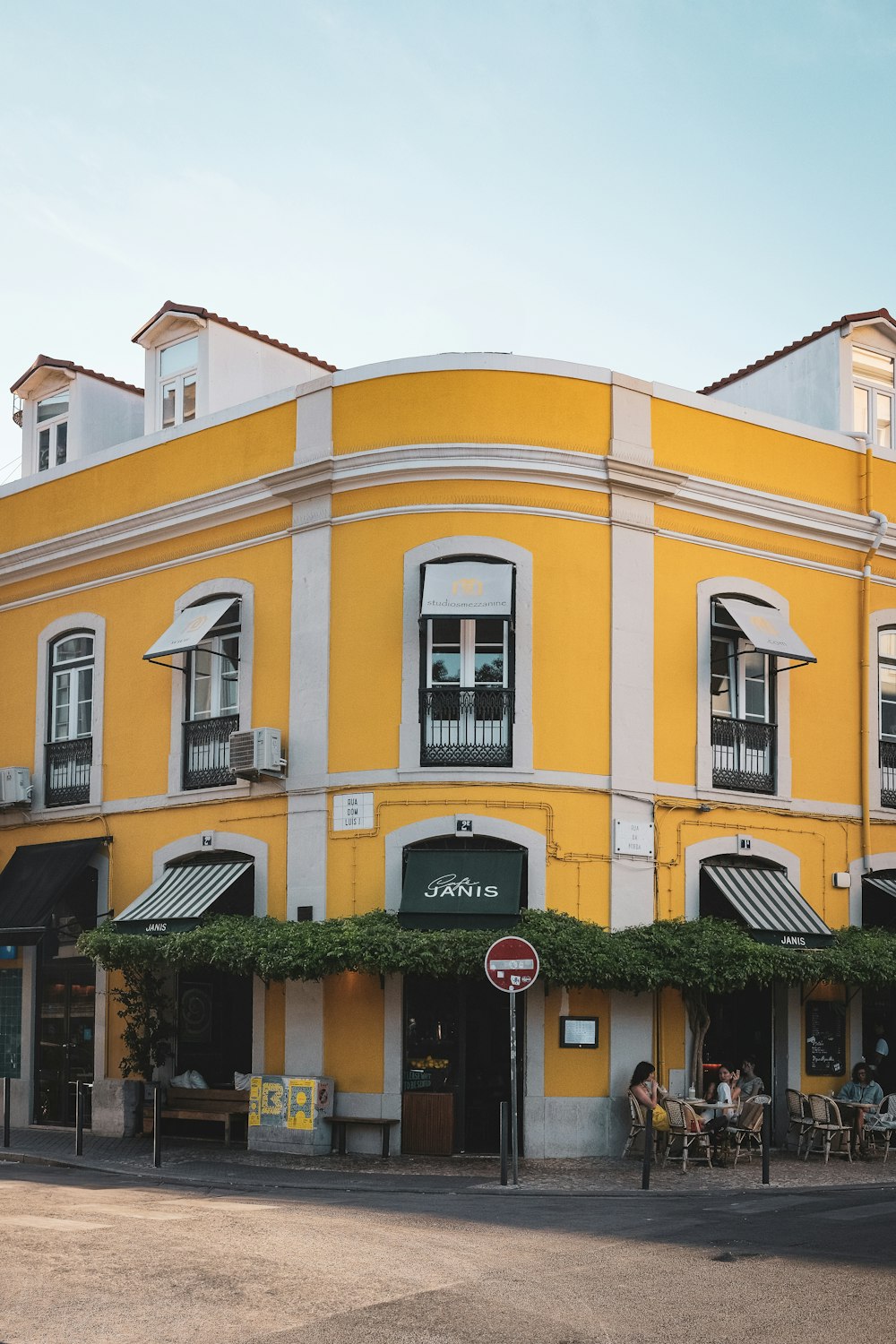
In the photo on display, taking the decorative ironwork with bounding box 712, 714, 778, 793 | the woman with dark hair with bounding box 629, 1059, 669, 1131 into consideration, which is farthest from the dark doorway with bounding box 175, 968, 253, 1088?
the decorative ironwork with bounding box 712, 714, 778, 793

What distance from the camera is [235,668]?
74.6 feet

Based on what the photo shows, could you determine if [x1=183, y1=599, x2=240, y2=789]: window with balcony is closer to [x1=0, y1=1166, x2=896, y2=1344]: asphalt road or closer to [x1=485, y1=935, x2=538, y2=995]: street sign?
[x1=485, y1=935, x2=538, y2=995]: street sign

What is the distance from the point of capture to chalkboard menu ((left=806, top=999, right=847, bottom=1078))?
22.1m

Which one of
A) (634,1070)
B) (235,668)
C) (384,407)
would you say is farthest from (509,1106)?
(384,407)

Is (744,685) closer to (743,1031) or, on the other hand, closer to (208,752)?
(743,1031)

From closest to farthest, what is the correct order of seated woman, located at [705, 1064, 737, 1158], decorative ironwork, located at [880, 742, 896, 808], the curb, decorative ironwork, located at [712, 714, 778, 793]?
the curb, seated woman, located at [705, 1064, 737, 1158], decorative ironwork, located at [712, 714, 778, 793], decorative ironwork, located at [880, 742, 896, 808]

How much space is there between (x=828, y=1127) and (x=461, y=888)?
5388mm

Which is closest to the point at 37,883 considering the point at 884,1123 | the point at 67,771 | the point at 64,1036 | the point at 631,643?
the point at 67,771

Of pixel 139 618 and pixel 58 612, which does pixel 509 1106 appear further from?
pixel 58 612

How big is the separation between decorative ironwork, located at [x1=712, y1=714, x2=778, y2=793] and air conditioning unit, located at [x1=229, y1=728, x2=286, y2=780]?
5.82 metres

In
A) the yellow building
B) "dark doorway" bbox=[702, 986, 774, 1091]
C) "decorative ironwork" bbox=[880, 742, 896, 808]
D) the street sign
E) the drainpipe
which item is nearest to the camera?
the street sign

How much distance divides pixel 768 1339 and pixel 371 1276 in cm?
281

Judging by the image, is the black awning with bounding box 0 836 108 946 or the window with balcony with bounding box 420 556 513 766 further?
the black awning with bounding box 0 836 108 946

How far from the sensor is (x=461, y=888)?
64.7 ft
